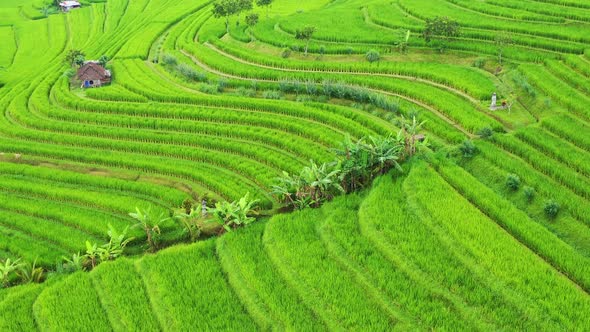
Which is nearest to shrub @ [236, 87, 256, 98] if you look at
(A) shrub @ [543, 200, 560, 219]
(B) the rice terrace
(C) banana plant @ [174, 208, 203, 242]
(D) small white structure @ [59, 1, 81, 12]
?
(B) the rice terrace

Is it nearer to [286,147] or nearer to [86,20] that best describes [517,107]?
[286,147]

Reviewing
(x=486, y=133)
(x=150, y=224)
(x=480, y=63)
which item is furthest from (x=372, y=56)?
(x=150, y=224)

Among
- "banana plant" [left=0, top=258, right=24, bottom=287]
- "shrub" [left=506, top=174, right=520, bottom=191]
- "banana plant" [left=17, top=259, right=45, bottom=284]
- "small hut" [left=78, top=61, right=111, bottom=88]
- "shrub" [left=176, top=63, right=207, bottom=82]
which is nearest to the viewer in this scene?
"banana plant" [left=0, top=258, right=24, bottom=287]

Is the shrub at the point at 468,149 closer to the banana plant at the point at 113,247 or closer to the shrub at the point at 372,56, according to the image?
the shrub at the point at 372,56

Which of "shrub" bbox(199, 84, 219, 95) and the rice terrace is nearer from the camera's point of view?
the rice terrace

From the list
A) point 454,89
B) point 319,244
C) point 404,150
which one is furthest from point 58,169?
point 454,89

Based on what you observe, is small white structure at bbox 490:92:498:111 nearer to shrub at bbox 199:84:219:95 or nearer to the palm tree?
the palm tree

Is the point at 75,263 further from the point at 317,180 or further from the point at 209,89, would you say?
the point at 209,89
